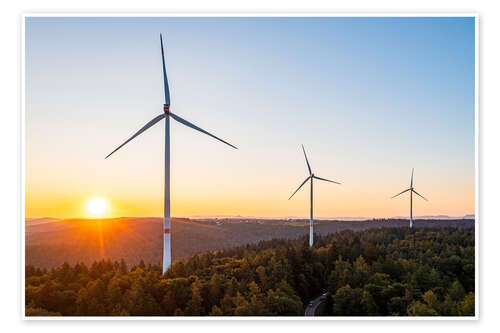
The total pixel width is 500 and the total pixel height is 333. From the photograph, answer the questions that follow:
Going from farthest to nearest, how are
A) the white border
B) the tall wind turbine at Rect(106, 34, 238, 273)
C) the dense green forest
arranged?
the tall wind turbine at Rect(106, 34, 238, 273)
the dense green forest
the white border

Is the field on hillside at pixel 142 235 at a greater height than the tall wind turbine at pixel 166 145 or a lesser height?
lesser

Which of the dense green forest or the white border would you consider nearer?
the white border

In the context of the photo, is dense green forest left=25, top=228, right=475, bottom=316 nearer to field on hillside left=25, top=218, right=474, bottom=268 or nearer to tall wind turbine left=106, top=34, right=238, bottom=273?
tall wind turbine left=106, top=34, right=238, bottom=273

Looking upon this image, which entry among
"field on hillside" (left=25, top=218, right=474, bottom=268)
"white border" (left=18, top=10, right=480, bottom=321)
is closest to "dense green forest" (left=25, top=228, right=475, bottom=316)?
"white border" (left=18, top=10, right=480, bottom=321)
